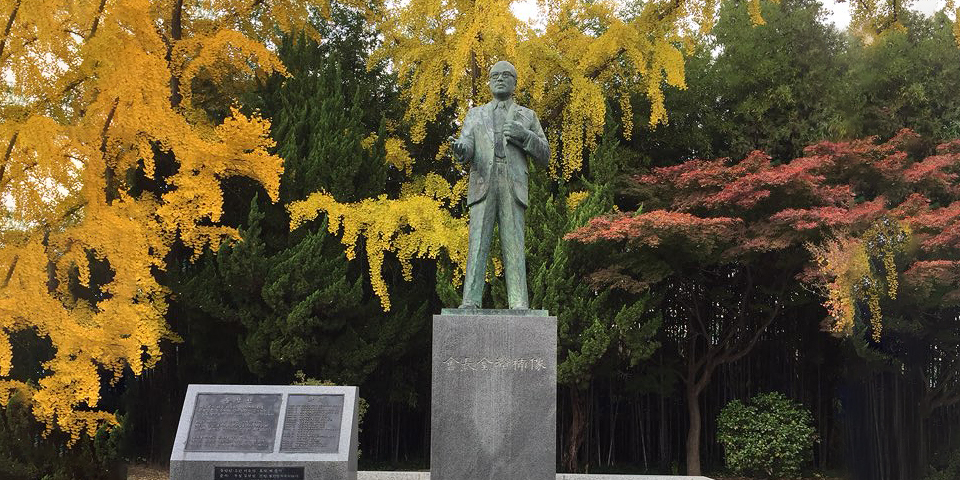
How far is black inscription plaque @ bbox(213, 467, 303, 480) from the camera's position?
21.4 ft

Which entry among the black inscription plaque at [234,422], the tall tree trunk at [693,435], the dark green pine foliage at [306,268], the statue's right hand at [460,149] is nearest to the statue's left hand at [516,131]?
the statue's right hand at [460,149]

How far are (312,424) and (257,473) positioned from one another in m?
0.52

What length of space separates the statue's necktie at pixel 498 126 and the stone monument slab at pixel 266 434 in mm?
2107

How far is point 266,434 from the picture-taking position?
22.0ft

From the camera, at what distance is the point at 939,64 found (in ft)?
40.6

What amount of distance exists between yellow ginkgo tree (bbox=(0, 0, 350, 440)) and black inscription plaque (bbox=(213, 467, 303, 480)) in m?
3.60

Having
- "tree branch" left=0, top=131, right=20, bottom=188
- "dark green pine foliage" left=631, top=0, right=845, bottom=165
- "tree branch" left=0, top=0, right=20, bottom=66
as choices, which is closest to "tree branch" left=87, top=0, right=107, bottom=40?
"tree branch" left=0, top=0, right=20, bottom=66

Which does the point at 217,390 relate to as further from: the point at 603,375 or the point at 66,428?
the point at 603,375

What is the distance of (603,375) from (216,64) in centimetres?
663

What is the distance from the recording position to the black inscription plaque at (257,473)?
6.53 m

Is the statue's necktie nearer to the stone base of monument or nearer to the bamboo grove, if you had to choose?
the stone base of monument

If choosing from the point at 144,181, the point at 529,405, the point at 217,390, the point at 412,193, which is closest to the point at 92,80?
the point at 144,181

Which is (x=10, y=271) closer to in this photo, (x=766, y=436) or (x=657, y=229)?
(x=657, y=229)

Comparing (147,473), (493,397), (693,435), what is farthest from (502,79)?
(147,473)
